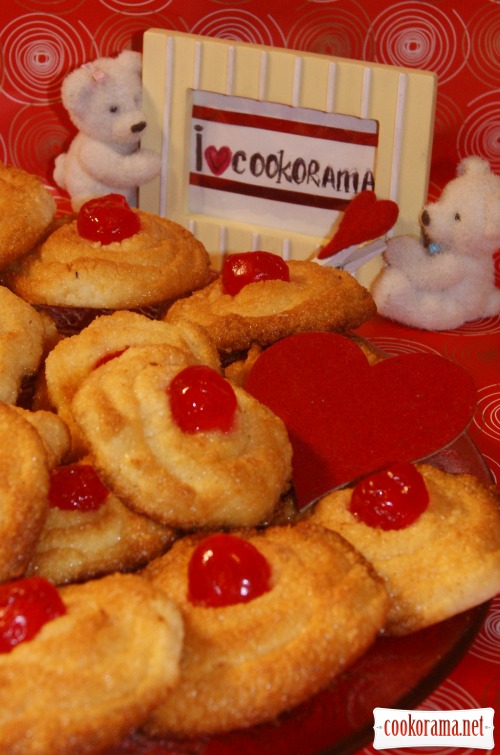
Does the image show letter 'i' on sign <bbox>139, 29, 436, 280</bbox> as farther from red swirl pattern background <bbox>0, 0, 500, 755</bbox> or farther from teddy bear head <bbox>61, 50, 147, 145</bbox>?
red swirl pattern background <bbox>0, 0, 500, 755</bbox>

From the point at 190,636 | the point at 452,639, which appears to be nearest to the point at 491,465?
the point at 452,639

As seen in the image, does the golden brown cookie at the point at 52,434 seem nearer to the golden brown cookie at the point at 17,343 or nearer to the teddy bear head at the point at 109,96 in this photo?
the golden brown cookie at the point at 17,343

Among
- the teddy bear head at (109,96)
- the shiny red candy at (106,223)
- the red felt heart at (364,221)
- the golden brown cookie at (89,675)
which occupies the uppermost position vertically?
the teddy bear head at (109,96)

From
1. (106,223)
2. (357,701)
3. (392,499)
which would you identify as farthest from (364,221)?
(357,701)

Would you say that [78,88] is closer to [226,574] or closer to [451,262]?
[451,262]

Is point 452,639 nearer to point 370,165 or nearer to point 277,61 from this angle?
point 370,165

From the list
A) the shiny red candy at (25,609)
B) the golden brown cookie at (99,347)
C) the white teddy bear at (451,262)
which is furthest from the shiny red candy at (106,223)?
the shiny red candy at (25,609)

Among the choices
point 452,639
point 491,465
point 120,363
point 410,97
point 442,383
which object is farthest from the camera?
point 410,97
